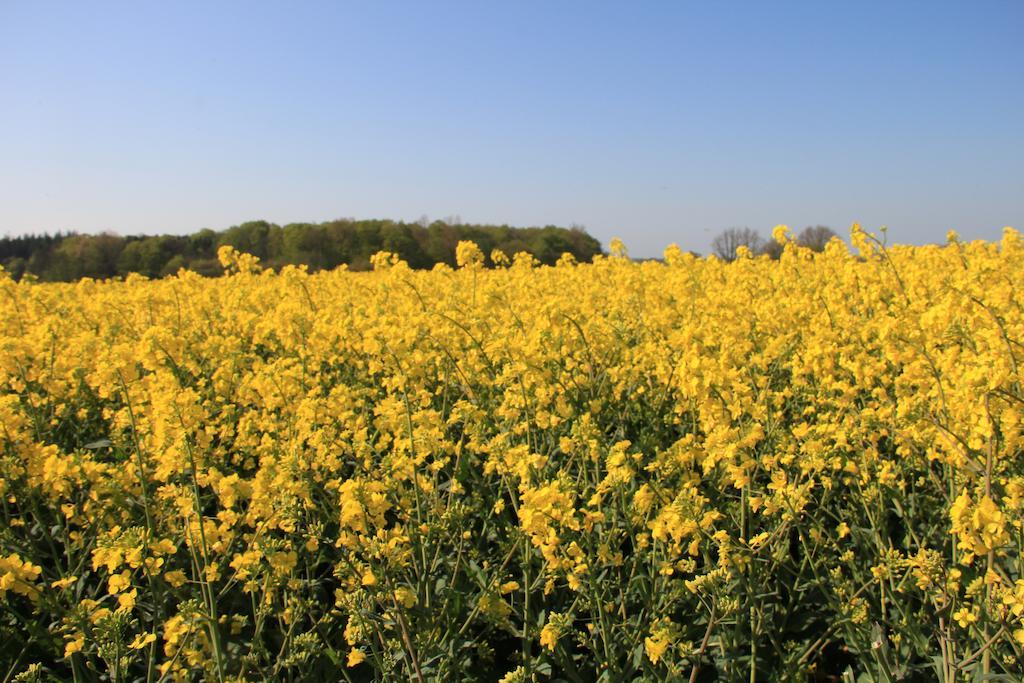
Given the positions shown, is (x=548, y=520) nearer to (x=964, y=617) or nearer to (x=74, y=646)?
(x=964, y=617)

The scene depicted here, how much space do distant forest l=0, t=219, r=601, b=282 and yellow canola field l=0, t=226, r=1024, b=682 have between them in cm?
1526

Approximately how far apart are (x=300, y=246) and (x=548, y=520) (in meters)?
19.8

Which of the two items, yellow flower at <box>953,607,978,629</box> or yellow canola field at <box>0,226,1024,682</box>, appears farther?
yellow canola field at <box>0,226,1024,682</box>

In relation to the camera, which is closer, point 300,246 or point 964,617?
point 964,617

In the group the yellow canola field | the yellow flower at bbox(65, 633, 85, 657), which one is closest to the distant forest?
the yellow canola field

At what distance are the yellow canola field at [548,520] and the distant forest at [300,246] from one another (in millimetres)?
15259

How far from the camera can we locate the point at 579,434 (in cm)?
218

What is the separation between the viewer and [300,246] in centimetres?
2012

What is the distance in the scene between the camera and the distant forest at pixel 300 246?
778 inches

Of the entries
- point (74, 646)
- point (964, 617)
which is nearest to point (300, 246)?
point (74, 646)

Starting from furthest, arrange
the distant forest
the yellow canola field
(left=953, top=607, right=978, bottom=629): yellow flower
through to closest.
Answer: the distant forest, the yellow canola field, (left=953, top=607, right=978, bottom=629): yellow flower

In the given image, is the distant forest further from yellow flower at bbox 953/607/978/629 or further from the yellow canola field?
yellow flower at bbox 953/607/978/629

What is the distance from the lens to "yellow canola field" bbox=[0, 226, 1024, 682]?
188 centimetres

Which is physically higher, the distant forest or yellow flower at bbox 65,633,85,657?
the distant forest
